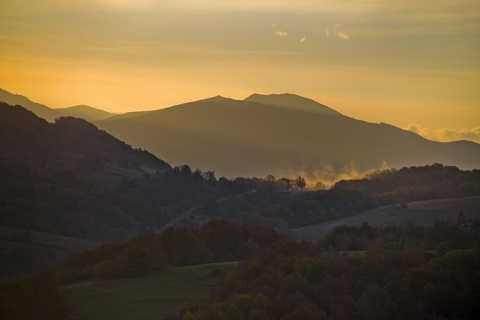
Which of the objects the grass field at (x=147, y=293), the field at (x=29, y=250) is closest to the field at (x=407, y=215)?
the field at (x=29, y=250)

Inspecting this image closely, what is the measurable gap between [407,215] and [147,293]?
270ft

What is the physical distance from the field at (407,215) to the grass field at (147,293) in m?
59.8

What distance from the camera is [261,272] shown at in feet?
242

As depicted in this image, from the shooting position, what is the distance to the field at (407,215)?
14050 centimetres

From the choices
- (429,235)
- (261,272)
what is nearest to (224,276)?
(261,272)

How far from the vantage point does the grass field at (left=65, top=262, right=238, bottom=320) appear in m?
68.7

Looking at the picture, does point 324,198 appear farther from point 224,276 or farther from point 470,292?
point 470,292

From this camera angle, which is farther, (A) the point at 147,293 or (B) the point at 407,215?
(B) the point at 407,215

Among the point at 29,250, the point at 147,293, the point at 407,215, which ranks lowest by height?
the point at 147,293

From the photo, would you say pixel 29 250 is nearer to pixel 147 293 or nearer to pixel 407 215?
pixel 147 293

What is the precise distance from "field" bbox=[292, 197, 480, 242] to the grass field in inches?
2354

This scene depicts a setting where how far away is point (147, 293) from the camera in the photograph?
7400 centimetres

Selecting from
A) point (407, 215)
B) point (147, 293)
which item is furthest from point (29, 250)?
point (407, 215)

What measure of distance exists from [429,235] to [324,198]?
9147cm
